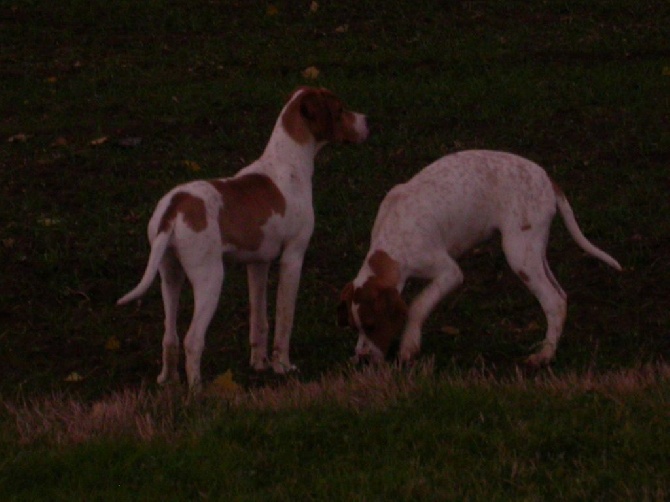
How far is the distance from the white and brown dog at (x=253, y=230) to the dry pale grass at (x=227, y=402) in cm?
53

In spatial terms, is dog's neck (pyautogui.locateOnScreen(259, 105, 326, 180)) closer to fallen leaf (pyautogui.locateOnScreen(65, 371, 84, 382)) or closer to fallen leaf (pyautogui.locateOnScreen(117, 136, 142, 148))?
fallen leaf (pyautogui.locateOnScreen(65, 371, 84, 382))

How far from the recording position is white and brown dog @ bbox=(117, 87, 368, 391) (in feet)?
26.3

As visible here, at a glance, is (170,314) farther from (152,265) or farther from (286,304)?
(286,304)

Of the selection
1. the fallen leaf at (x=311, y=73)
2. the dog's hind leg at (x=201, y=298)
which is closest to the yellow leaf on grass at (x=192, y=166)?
the fallen leaf at (x=311, y=73)

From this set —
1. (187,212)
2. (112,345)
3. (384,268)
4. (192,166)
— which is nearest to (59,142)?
(192,166)

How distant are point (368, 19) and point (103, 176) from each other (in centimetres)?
605

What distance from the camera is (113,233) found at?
1136cm

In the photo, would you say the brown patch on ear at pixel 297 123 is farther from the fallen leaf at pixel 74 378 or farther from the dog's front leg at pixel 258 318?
the fallen leaf at pixel 74 378

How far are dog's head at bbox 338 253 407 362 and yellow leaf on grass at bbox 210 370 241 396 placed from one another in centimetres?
78

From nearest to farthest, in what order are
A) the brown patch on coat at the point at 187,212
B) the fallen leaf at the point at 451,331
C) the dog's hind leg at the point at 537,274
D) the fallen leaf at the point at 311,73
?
the brown patch on coat at the point at 187,212 < the dog's hind leg at the point at 537,274 < the fallen leaf at the point at 451,331 < the fallen leaf at the point at 311,73

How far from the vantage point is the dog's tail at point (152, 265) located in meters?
7.61

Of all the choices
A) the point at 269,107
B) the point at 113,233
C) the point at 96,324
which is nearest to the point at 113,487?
→ the point at 96,324

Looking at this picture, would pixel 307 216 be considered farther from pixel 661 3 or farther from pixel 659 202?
pixel 661 3

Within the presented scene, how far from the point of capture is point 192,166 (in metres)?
12.8
